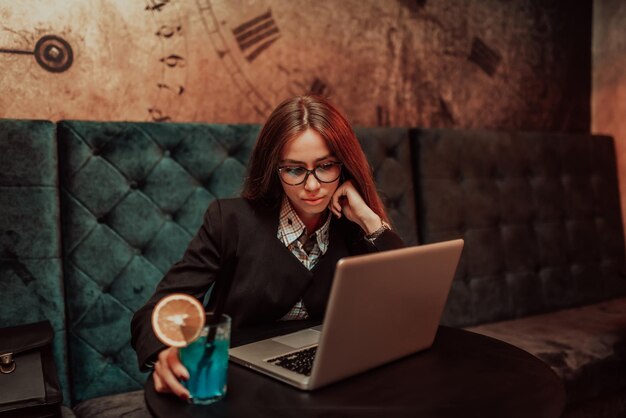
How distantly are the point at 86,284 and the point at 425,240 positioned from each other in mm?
1126

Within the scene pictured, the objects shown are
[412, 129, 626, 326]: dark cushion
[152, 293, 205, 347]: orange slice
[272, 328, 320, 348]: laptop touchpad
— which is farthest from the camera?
[412, 129, 626, 326]: dark cushion

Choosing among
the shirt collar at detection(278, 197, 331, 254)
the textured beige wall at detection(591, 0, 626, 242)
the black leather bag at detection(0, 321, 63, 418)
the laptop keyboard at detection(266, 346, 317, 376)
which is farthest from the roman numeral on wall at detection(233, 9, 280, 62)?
the textured beige wall at detection(591, 0, 626, 242)

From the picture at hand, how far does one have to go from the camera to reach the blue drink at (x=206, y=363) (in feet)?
2.48

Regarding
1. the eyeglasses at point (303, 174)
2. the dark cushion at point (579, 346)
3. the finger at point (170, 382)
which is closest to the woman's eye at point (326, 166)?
the eyeglasses at point (303, 174)

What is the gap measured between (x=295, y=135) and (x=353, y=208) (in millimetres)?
264

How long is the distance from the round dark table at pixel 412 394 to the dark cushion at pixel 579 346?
32.8 inches

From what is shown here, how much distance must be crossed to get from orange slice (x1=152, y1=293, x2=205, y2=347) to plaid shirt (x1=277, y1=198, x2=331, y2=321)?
1.83 feet

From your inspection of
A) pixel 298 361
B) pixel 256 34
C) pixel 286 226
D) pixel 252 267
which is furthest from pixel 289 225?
pixel 256 34

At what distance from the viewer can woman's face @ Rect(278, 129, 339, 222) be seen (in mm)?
1199

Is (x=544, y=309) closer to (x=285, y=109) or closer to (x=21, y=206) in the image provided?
(x=285, y=109)

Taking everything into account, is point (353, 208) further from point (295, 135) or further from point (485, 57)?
point (485, 57)

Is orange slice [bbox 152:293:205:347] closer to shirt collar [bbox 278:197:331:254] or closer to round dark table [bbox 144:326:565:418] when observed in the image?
round dark table [bbox 144:326:565:418]

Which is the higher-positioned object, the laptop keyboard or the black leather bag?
the laptop keyboard

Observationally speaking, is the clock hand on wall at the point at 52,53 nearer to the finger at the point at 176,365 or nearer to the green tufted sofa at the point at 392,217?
the green tufted sofa at the point at 392,217
